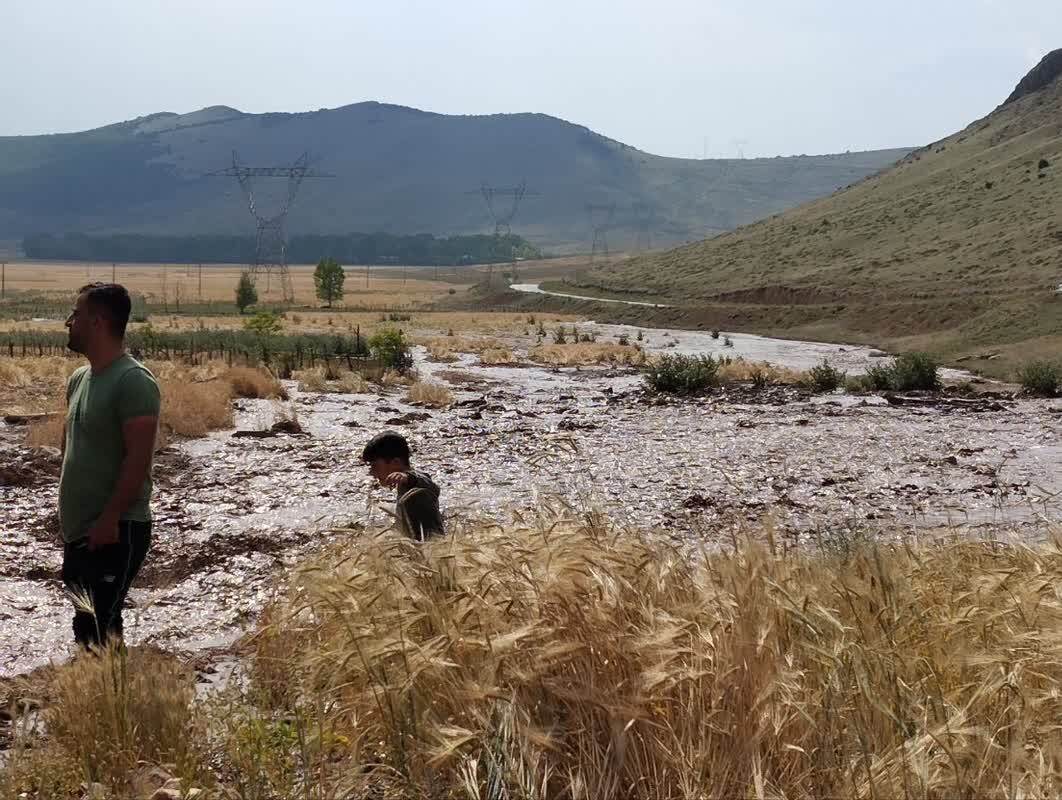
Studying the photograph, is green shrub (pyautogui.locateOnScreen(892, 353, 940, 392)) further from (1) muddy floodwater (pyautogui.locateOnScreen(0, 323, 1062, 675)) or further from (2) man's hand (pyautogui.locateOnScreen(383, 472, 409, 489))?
(2) man's hand (pyautogui.locateOnScreen(383, 472, 409, 489))

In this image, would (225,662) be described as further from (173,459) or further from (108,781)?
(173,459)

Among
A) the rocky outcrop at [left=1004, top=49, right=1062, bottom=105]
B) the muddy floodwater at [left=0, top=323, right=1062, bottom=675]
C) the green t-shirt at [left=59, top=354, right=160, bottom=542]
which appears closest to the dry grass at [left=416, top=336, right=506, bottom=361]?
the muddy floodwater at [left=0, top=323, right=1062, bottom=675]

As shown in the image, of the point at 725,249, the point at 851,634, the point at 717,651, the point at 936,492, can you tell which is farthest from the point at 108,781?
the point at 725,249

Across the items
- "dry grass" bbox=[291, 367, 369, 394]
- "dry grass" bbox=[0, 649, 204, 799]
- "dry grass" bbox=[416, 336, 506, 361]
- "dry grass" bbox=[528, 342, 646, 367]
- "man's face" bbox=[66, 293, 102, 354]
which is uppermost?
"man's face" bbox=[66, 293, 102, 354]

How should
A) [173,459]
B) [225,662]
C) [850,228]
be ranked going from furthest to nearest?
[850,228], [173,459], [225,662]

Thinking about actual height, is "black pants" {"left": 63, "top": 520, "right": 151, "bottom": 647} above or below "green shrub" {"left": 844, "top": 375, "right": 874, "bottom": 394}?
above

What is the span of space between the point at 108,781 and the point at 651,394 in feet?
76.1

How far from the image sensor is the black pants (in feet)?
17.3

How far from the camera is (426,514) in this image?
6.13m

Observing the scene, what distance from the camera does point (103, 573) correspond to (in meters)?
5.26

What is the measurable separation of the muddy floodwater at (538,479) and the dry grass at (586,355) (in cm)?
1172

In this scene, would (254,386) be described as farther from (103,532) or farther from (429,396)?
(103,532)

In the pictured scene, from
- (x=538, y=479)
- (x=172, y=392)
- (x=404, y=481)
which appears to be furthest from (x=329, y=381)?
(x=404, y=481)

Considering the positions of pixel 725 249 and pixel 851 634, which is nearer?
pixel 851 634
